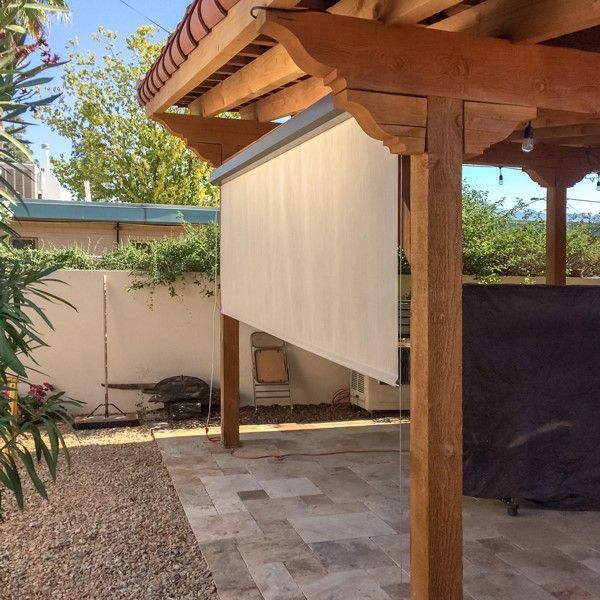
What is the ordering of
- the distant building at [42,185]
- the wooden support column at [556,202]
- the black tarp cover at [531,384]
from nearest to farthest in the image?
the black tarp cover at [531,384] → the wooden support column at [556,202] → the distant building at [42,185]

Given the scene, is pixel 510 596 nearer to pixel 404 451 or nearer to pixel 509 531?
pixel 509 531

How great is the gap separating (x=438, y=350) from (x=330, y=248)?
3.64ft

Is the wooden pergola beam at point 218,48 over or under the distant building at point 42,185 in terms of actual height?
under

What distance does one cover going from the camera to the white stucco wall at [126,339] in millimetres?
7500

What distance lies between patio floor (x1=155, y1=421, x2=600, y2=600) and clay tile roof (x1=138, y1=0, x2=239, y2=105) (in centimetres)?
228

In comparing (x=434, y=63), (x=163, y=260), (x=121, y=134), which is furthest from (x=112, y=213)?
(x=434, y=63)

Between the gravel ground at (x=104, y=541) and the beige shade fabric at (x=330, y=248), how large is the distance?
4.62ft

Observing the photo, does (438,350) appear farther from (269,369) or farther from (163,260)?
(163,260)

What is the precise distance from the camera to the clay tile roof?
2918mm

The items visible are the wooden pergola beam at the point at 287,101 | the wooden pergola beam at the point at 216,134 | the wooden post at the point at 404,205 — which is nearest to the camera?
the wooden post at the point at 404,205

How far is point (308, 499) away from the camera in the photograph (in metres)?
4.91

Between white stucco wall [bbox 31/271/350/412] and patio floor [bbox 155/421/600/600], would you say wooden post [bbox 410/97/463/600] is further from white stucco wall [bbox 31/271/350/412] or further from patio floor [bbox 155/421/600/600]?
white stucco wall [bbox 31/271/350/412]

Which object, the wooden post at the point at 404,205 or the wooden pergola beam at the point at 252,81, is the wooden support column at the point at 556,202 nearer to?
the wooden pergola beam at the point at 252,81

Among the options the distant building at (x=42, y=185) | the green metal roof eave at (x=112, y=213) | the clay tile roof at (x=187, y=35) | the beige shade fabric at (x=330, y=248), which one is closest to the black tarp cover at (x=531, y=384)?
the beige shade fabric at (x=330, y=248)
